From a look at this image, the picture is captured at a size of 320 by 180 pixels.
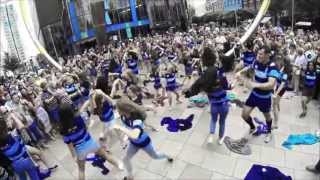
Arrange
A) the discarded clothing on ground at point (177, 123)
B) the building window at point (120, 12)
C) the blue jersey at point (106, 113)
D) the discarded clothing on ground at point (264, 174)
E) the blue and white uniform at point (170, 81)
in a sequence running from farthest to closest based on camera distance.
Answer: the building window at point (120, 12)
the blue and white uniform at point (170, 81)
the discarded clothing on ground at point (177, 123)
the blue jersey at point (106, 113)
the discarded clothing on ground at point (264, 174)

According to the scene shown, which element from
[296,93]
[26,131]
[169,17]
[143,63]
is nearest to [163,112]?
[26,131]

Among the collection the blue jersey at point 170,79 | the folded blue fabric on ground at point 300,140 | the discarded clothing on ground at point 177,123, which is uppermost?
the blue jersey at point 170,79

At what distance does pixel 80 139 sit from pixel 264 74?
3281 mm

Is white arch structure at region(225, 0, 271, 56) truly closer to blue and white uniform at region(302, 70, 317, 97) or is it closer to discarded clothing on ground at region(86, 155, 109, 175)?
blue and white uniform at region(302, 70, 317, 97)

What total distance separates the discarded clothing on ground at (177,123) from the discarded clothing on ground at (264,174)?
219 centimetres

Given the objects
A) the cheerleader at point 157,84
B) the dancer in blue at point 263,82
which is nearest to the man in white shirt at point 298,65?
the dancer in blue at point 263,82

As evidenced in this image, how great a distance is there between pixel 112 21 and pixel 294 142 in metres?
A: 42.6

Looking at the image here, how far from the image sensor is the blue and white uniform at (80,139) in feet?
14.4

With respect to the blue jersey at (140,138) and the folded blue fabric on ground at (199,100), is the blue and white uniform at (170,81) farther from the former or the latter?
the blue jersey at (140,138)

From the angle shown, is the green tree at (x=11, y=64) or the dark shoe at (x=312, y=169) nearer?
the dark shoe at (x=312, y=169)

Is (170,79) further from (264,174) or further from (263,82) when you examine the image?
(264,174)

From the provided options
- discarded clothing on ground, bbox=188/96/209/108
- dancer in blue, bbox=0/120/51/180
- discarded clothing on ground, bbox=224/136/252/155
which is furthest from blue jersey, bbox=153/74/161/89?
dancer in blue, bbox=0/120/51/180

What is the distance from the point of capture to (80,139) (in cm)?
442

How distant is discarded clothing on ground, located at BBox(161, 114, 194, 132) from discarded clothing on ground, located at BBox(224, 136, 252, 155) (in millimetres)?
1157
